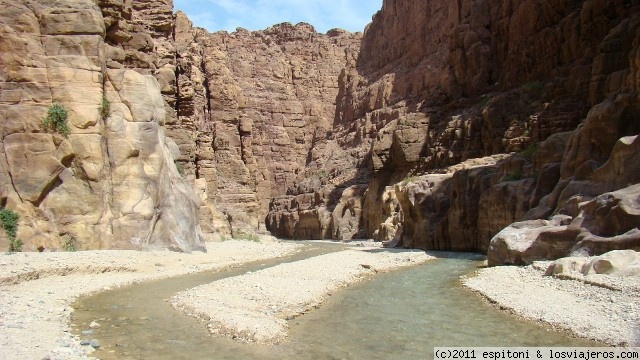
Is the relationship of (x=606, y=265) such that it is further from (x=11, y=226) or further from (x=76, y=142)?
(x=76, y=142)

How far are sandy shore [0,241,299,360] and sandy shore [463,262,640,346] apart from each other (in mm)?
10318

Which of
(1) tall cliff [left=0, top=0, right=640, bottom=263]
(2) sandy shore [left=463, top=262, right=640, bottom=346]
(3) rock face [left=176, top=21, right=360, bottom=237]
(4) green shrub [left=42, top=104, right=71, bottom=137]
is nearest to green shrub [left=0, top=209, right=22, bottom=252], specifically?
(1) tall cliff [left=0, top=0, right=640, bottom=263]

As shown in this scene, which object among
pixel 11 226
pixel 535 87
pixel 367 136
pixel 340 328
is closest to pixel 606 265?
pixel 340 328

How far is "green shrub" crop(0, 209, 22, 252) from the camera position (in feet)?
76.4

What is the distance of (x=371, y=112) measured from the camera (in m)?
97.8

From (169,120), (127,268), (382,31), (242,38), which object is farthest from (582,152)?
(242,38)

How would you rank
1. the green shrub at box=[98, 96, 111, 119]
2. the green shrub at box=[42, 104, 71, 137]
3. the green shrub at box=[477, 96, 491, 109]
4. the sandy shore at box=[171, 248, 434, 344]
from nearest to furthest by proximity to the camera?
the sandy shore at box=[171, 248, 434, 344] < the green shrub at box=[42, 104, 71, 137] < the green shrub at box=[98, 96, 111, 119] < the green shrub at box=[477, 96, 491, 109]

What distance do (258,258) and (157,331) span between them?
2183cm

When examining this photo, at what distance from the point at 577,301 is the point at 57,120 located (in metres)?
23.3

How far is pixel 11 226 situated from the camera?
929 inches

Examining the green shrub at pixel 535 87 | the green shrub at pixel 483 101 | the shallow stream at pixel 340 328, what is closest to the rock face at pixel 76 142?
the shallow stream at pixel 340 328

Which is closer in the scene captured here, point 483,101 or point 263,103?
point 483,101

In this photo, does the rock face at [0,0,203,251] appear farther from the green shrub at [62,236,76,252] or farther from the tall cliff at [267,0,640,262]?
the tall cliff at [267,0,640,262]

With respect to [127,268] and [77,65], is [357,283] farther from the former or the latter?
[77,65]
